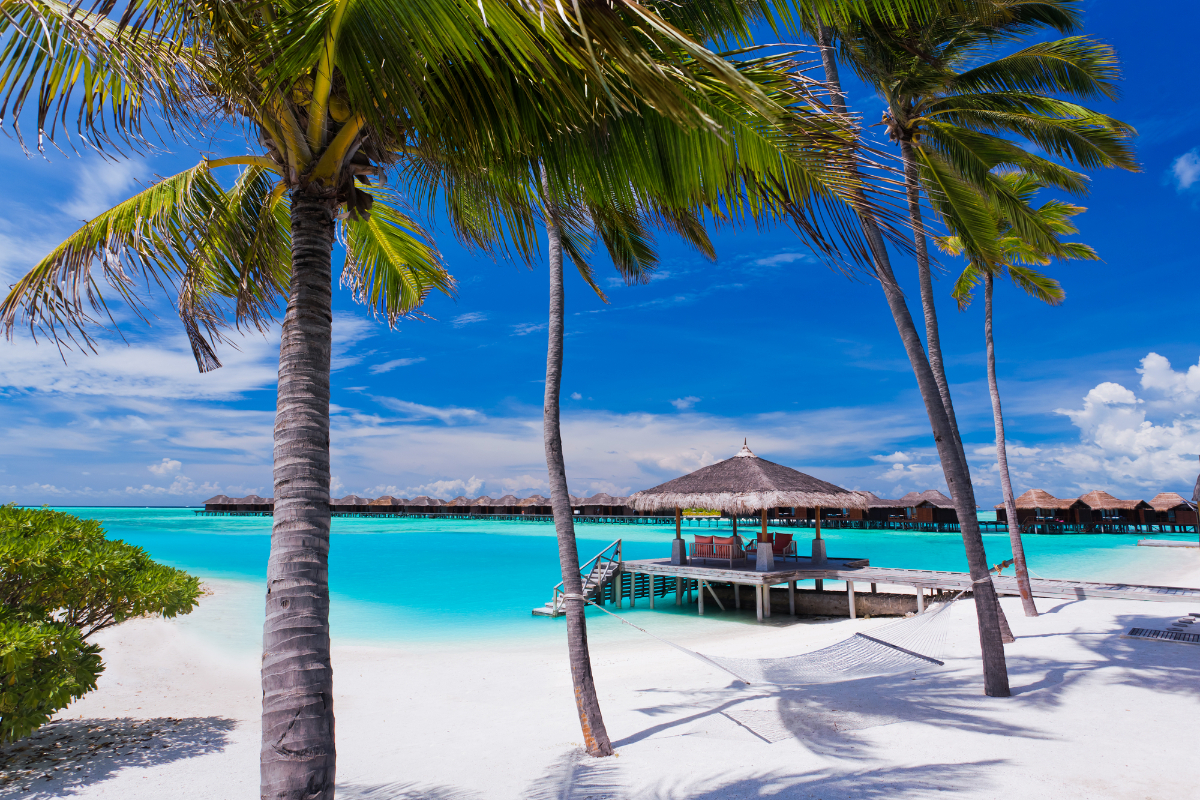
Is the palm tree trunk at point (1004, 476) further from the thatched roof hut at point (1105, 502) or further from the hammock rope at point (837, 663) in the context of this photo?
the thatched roof hut at point (1105, 502)

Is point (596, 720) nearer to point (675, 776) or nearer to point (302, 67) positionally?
point (675, 776)

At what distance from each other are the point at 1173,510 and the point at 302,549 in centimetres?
5198

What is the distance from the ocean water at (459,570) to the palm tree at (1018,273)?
6.16 m

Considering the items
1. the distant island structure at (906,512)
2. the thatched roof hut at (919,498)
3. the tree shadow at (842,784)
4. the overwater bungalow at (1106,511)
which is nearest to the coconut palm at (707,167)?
the tree shadow at (842,784)

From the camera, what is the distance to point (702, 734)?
17.4 feet

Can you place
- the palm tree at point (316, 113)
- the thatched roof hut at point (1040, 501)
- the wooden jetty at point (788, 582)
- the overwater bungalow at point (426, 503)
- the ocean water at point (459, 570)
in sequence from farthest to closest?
the overwater bungalow at point (426, 503), the thatched roof hut at point (1040, 501), the ocean water at point (459, 570), the wooden jetty at point (788, 582), the palm tree at point (316, 113)

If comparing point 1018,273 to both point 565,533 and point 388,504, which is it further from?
point 388,504

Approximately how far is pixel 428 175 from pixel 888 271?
12.9 ft

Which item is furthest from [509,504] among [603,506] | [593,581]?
[593,581]

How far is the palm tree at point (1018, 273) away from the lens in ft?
30.1

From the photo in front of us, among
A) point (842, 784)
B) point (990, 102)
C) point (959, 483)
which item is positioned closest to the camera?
point (842, 784)

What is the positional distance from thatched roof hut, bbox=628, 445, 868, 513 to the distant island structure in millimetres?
→ 9388

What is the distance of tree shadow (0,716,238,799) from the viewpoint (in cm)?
455

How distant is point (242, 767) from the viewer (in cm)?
497
